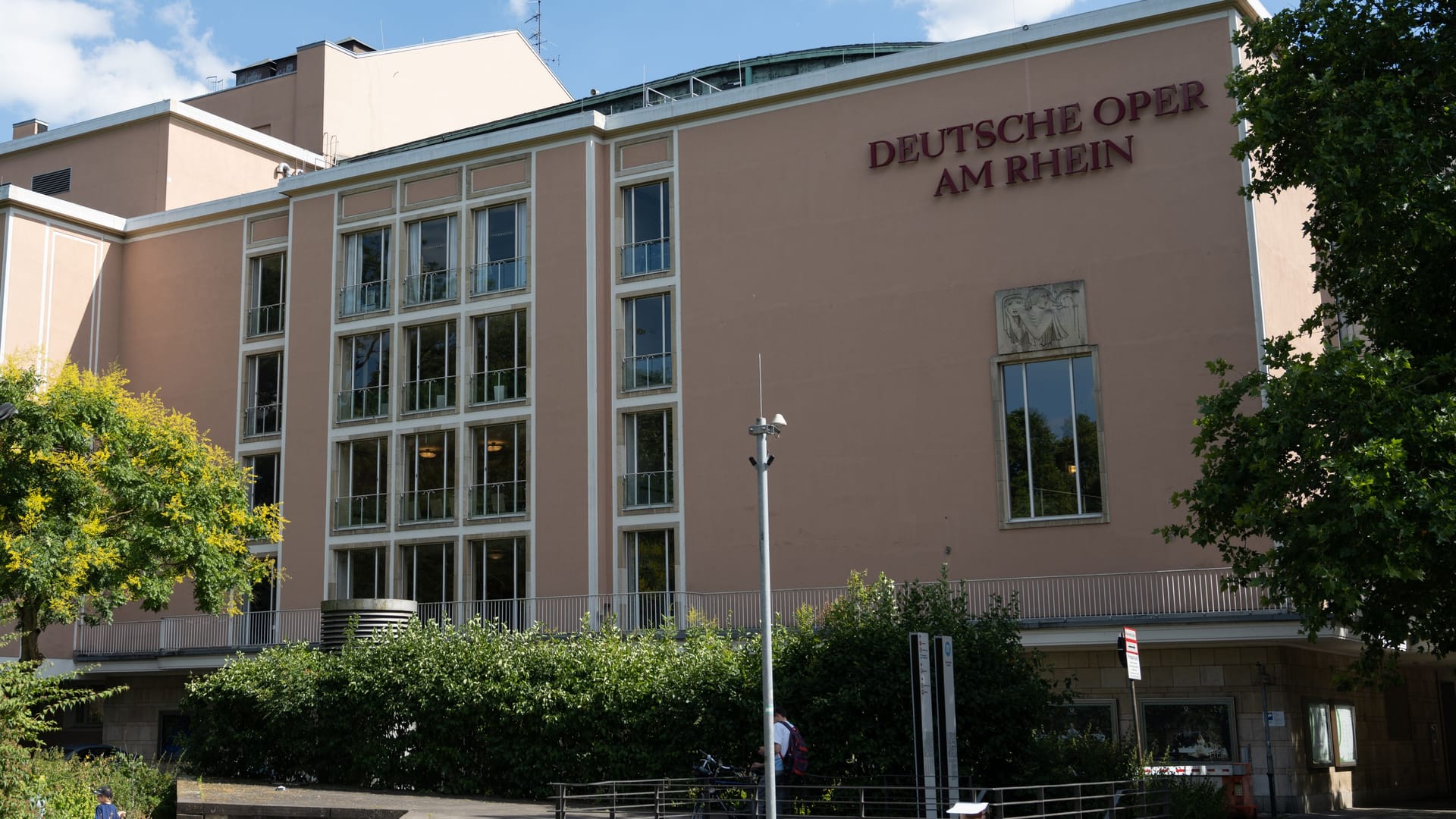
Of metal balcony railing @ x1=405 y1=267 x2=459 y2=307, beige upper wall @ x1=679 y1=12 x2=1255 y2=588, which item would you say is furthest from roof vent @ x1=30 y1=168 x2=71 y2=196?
beige upper wall @ x1=679 y1=12 x2=1255 y2=588

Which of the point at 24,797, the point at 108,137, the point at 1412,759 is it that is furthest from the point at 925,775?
the point at 108,137

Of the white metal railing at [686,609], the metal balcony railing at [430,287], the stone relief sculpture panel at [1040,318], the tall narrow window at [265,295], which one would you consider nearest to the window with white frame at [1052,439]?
the stone relief sculpture panel at [1040,318]

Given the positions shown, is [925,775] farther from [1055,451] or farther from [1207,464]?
[1055,451]

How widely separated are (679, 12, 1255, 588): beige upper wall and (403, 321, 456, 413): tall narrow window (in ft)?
22.8

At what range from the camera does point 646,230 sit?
3784cm

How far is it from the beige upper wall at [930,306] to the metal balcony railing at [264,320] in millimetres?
13169

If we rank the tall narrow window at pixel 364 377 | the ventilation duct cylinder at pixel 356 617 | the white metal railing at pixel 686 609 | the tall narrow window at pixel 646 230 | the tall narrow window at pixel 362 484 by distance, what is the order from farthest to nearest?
1. the tall narrow window at pixel 364 377
2. the tall narrow window at pixel 362 484
3. the tall narrow window at pixel 646 230
4. the white metal railing at pixel 686 609
5. the ventilation duct cylinder at pixel 356 617

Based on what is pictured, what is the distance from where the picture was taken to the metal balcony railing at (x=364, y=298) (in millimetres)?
40562

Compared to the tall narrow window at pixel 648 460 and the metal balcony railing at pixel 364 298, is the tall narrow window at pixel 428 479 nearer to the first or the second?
the metal balcony railing at pixel 364 298

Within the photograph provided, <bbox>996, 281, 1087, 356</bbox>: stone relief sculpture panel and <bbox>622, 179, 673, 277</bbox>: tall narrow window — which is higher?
<bbox>622, 179, 673, 277</bbox>: tall narrow window

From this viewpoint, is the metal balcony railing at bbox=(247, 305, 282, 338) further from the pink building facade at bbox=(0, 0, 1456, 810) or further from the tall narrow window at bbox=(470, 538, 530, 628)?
the tall narrow window at bbox=(470, 538, 530, 628)

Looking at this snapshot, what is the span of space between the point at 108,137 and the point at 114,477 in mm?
21802

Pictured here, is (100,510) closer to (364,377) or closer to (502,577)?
(502,577)

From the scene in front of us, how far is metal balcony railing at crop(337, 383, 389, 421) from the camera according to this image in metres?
40.0
